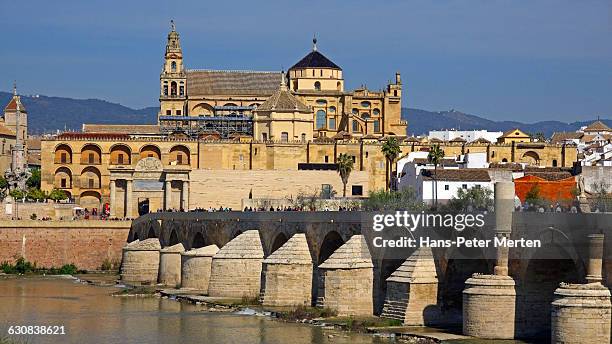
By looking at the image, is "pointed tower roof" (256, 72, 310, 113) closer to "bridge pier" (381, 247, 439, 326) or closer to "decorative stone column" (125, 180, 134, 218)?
"decorative stone column" (125, 180, 134, 218)

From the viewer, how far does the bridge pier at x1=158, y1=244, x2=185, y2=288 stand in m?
79.2

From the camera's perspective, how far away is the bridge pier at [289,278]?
60062 mm

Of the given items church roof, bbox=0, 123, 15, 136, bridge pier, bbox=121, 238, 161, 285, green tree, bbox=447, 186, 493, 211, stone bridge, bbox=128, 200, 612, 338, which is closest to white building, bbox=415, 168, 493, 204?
bridge pier, bbox=121, 238, 161, 285

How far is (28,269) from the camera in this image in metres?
92.9

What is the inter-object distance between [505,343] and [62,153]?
81.7 meters

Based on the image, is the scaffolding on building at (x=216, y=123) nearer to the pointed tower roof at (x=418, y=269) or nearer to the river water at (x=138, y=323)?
the river water at (x=138, y=323)

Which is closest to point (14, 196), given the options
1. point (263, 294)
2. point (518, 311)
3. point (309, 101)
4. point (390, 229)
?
point (309, 101)

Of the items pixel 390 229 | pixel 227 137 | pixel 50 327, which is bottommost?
pixel 50 327

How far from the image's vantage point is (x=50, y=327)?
183 ft

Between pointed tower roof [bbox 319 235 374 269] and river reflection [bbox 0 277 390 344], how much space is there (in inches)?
109

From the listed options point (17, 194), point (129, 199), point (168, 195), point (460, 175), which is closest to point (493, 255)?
point (460, 175)

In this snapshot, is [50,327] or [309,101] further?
[309,101]

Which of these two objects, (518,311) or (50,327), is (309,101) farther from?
(518,311)

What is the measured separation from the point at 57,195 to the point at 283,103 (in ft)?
65.9
